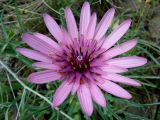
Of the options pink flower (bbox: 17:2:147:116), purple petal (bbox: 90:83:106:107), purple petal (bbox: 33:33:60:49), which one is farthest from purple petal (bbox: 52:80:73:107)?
purple petal (bbox: 33:33:60:49)

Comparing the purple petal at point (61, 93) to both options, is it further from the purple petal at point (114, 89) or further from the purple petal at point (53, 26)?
the purple petal at point (53, 26)

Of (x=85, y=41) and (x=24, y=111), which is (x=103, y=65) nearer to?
(x=85, y=41)

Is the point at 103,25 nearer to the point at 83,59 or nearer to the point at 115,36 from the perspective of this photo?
the point at 115,36

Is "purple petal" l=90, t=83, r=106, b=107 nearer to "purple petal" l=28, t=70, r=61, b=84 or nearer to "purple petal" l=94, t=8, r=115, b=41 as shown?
"purple petal" l=28, t=70, r=61, b=84

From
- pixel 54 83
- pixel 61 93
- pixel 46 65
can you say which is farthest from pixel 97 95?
pixel 54 83

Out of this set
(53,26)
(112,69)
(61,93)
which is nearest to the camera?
(61,93)

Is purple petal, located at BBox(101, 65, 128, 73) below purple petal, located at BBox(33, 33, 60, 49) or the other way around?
below

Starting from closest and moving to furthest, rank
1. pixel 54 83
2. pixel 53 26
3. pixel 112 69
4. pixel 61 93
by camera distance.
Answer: pixel 61 93 → pixel 112 69 → pixel 53 26 → pixel 54 83
